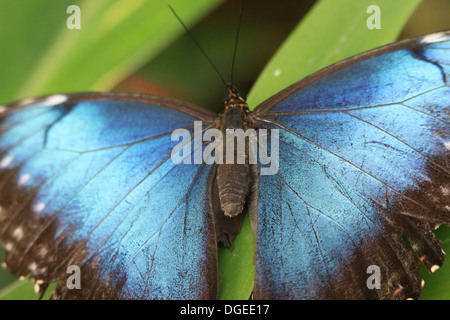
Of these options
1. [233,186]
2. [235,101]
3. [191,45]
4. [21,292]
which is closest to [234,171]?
[233,186]

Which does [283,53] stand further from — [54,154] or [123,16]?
[54,154]

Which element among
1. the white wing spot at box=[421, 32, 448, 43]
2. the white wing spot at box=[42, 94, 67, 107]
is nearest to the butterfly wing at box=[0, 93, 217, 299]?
the white wing spot at box=[42, 94, 67, 107]

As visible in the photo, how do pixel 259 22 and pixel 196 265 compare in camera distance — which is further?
pixel 259 22

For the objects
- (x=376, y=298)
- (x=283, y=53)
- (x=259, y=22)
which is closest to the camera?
(x=376, y=298)

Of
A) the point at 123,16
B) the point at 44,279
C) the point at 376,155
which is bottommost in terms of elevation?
the point at 44,279

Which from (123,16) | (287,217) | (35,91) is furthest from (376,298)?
(35,91)
